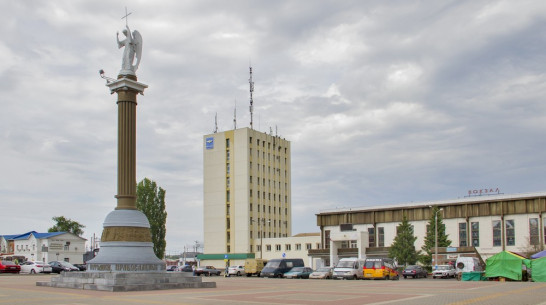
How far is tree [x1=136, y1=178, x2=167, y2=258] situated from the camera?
78250mm

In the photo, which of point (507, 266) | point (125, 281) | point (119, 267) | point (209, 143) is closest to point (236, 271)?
point (507, 266)

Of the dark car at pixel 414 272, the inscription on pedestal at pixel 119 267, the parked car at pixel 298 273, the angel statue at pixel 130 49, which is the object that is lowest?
the dark car at pixel 414 272

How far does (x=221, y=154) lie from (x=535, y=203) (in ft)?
171

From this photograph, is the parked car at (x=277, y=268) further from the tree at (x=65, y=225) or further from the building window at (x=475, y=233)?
the tree at (x=65, y=225)

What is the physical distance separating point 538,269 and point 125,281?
27.9 m

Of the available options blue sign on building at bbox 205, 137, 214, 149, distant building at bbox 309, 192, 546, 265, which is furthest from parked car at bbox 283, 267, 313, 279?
blue sign on building at bbox 205, 137, 214, 149

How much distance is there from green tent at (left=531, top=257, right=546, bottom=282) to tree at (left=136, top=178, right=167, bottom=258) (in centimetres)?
4916

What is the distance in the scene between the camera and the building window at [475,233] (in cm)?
8025

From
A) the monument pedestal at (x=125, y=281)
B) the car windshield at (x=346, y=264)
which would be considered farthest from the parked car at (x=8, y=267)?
the car windshield at (x=346, y=264)

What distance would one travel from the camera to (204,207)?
355 feet

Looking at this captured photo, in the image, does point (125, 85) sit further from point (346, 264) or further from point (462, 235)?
point (462, 235)

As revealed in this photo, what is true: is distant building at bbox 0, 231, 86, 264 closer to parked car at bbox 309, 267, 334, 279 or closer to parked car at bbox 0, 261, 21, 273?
parked car at bbox 0, 261, 21, 273

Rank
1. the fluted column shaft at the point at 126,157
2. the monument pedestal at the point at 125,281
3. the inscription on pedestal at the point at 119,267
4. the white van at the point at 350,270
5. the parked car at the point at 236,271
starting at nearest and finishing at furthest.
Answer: the monument pedestal at the point at 125,281 → the inscription on pedestal at the point at 119,267 → the fluted column shaft at the point at 126,157 → the white van at the point at 350,270 → the parked car at the point at 236,271

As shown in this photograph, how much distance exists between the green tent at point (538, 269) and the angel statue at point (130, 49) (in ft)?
97.4
